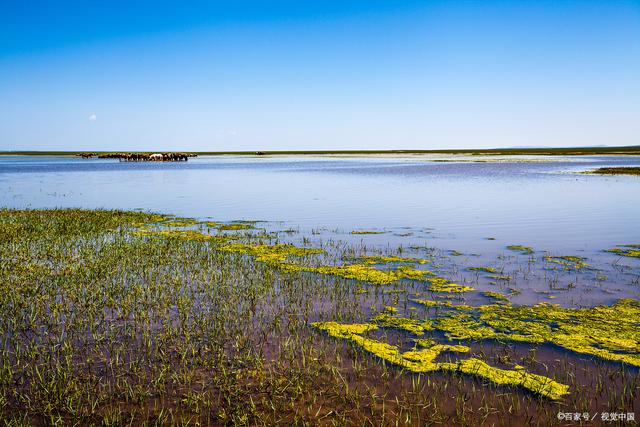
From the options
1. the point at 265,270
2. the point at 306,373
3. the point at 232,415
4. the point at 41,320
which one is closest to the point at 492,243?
the point at 265,270

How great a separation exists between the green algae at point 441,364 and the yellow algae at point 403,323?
0.47 metres

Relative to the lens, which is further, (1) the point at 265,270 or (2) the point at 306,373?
(1) the point at 265,270

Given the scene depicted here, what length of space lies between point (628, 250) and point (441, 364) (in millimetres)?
12741

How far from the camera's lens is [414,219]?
24922mm

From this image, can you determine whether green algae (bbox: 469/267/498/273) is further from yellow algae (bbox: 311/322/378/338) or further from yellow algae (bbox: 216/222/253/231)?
yellow algae (bbox: 216/222/253/231)

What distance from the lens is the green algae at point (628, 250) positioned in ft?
50.6

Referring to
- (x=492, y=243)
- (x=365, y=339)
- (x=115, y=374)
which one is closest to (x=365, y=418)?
(x=365, y=339)

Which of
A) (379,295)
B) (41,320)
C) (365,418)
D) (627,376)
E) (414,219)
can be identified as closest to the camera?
(365,418)

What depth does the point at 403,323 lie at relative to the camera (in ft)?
31.1

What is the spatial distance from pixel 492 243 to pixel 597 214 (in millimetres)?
11632

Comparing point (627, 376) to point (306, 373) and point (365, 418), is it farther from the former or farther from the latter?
point (306, 373)

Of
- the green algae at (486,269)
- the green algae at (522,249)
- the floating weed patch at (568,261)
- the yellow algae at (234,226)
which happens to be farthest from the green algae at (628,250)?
the yellow algae at (234,226)

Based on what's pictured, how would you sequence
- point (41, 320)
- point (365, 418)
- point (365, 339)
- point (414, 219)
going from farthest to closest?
point (414, 219) < point (41, 320) < point (365, 339) < point (365, 418)

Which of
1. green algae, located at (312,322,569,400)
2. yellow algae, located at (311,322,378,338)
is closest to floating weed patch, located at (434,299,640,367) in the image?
green algae, located at (312,322,569,400)
